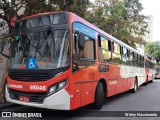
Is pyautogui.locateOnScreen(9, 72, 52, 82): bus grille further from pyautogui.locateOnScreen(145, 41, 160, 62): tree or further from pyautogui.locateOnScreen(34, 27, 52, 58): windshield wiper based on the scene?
pyautogui.locateOnScreen(145, 41, 160, 62): tree

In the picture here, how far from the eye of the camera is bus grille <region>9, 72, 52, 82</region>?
6.22 metres

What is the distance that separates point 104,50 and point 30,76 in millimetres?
3487

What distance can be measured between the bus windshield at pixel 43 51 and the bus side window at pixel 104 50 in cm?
230

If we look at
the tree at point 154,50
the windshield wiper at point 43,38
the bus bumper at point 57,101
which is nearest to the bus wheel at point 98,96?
the bus bumper at point 57,101

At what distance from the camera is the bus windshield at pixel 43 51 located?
6.36 meters

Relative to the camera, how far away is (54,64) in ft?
20.6

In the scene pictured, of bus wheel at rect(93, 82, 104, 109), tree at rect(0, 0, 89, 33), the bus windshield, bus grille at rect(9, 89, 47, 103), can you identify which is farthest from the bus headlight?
tree at rect(0, 0, 89, 33)

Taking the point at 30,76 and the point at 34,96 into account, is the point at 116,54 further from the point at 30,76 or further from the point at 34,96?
the point at 34,96

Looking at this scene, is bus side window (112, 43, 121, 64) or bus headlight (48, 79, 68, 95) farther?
bus side window (112, 43, 121, 64)

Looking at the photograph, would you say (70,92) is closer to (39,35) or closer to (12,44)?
(39,35)

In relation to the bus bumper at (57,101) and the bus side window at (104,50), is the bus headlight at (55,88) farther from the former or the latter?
the bus side window at (104,50)

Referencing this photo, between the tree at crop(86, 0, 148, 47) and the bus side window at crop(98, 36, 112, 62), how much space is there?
24.2 feet

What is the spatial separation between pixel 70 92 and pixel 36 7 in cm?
518

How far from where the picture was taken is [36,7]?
1020 centimetres
